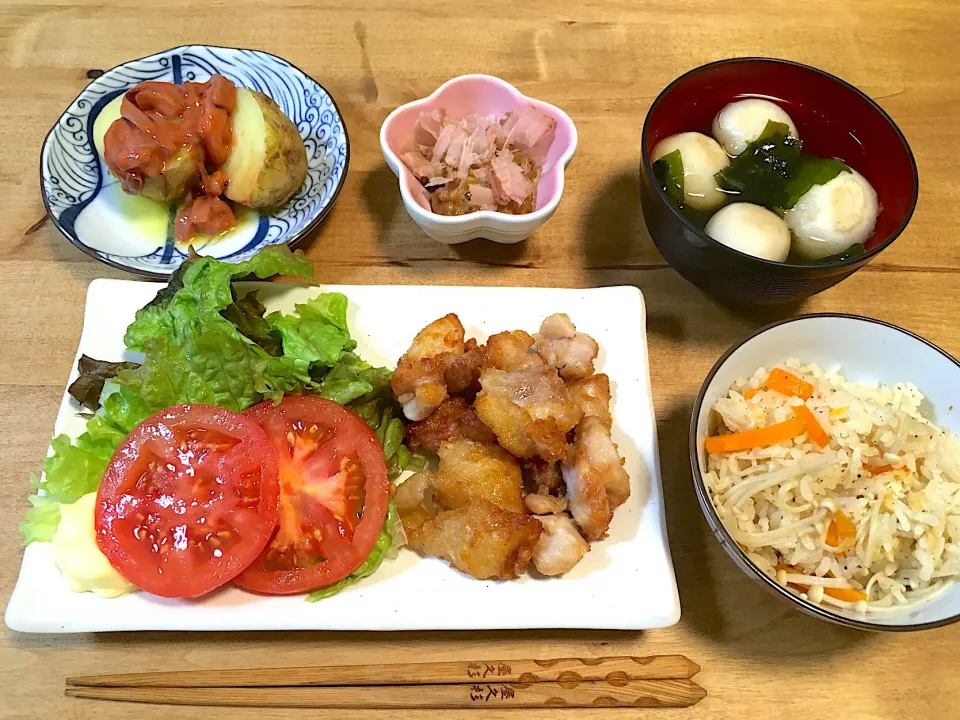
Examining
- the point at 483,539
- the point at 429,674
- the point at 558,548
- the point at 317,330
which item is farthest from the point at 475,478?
the point at 317,330

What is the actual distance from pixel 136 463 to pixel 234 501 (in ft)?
0.85

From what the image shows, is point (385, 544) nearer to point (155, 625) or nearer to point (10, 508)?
point (155, 625)

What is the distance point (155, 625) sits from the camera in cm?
163

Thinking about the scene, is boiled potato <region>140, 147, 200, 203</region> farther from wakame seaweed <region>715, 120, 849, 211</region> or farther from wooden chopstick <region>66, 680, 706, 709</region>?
wakame seaweed <region>715, 120, 849, 211</region>

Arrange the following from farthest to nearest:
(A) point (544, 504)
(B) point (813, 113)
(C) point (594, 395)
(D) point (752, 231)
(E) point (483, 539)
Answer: (B) point (813, 113) < (D) point (752, 231) < (C) point (594, 395) < (A) point (544, 504) < (E) point (483, 539)

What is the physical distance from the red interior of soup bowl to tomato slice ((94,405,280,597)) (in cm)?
142

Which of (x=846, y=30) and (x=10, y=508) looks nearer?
(x=10, y=508)

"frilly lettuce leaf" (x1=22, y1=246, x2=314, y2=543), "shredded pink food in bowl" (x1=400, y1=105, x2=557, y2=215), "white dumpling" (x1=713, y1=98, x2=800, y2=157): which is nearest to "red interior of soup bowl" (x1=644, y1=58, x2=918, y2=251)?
"white dumpling" (x1=713, y1=98, x2=800, y2=157)

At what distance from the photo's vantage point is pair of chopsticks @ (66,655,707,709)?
169 centimetres

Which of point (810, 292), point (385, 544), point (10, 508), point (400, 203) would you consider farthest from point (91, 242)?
point (810, 292)

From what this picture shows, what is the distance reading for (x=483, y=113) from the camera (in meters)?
2.38

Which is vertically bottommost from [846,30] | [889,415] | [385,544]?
[385,544]

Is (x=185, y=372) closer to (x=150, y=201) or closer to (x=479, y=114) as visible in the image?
(x=150, y=201)

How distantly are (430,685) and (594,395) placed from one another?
829mm
